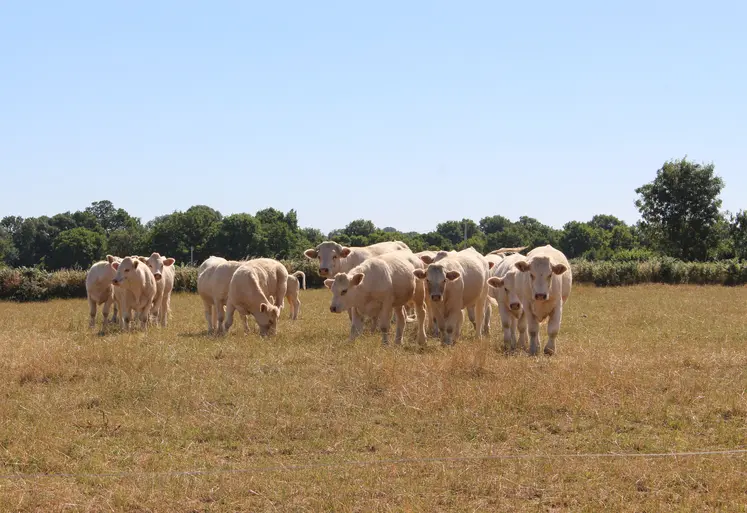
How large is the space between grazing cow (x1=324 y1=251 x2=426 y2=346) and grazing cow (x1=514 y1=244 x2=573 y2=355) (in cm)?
239

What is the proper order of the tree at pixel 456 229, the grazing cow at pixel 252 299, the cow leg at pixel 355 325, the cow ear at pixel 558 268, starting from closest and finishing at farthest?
the cow ear at pixel 558 268
the cow leg at pixel 355 325
the grazing cow at pixel 252 299
the tree at pixel 456 229

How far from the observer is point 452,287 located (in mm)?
15492

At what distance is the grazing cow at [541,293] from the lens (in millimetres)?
14070

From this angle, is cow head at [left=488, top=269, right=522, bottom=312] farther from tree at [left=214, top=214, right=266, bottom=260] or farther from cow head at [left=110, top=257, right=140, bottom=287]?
tree at [left=214, top=214, right=266, bottom=260]

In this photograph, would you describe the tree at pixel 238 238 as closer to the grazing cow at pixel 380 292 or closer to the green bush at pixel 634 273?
the green bush at pixel 634 273

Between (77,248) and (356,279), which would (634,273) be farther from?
(77,248)

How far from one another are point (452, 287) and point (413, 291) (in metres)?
1.07

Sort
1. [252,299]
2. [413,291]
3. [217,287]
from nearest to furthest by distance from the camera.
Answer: [413,291] < [252,299] < [217,287]

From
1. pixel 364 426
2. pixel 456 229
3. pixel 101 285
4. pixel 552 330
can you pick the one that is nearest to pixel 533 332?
pixel 552 330

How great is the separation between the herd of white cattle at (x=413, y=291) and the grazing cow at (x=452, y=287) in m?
0.02

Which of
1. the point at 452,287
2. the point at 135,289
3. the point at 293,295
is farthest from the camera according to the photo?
the point at 293,295

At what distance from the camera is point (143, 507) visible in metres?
6.71

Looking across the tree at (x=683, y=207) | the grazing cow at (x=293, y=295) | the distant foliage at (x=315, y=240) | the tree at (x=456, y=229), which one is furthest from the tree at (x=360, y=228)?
the grazing cow at (x=293, y=295)

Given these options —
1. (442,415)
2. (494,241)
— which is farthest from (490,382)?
(494,241)
